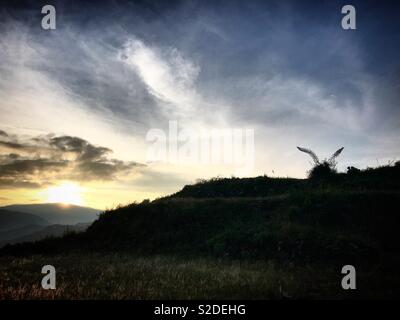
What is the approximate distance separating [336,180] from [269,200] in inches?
271

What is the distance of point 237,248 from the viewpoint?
15859 mm

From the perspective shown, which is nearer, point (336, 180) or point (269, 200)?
point (269, 200)

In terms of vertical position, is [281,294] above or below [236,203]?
below

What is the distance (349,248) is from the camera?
43.5 ft

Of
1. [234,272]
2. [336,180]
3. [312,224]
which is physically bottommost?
[234,272]

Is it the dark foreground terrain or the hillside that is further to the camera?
the hillside

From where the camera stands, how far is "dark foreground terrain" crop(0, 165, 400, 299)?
8930 mm

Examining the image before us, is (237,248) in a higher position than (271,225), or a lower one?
lower

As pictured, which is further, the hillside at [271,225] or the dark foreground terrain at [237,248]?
the hillside at [271,225]

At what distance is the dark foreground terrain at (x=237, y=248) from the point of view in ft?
29.3

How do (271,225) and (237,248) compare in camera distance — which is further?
(271,225)
